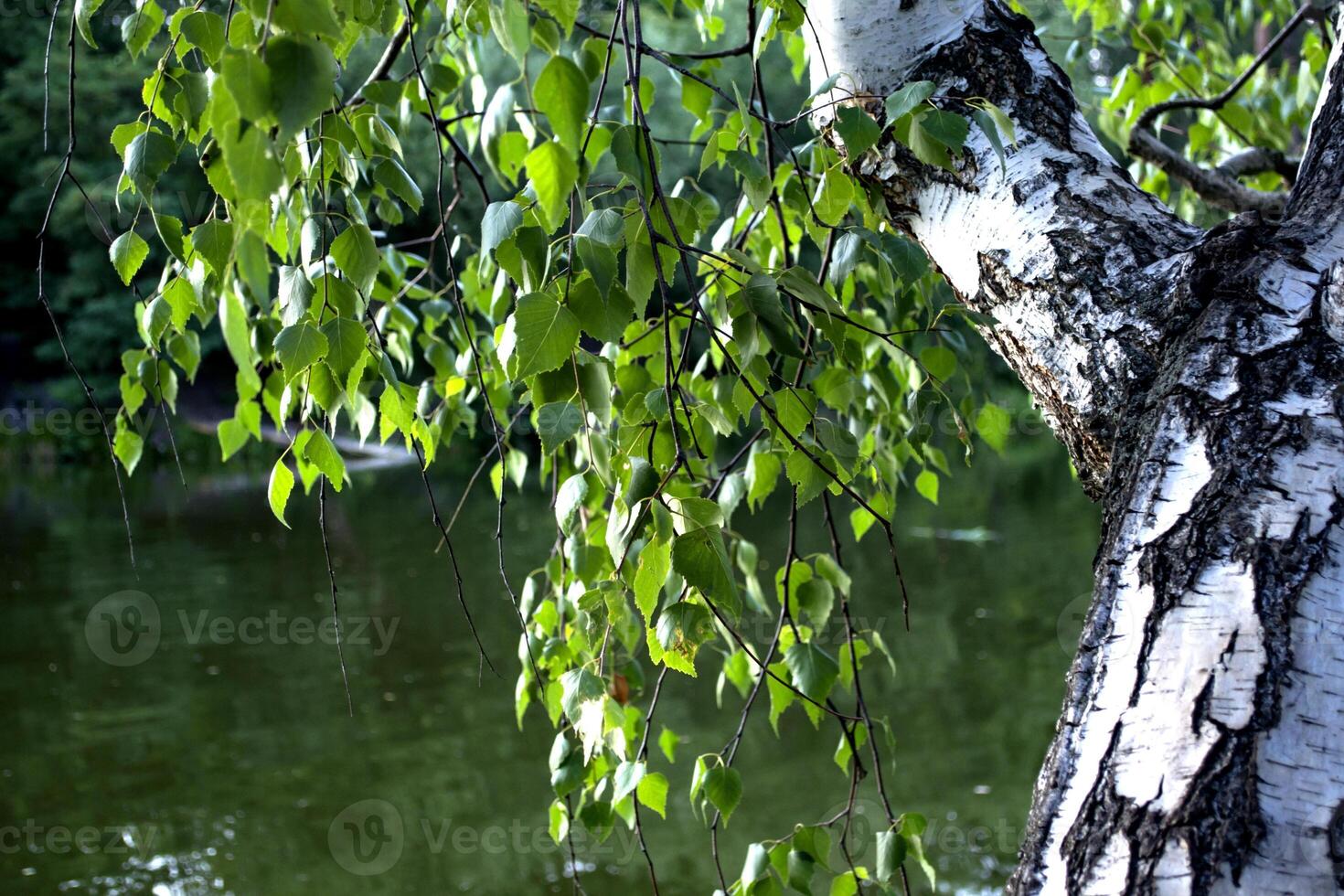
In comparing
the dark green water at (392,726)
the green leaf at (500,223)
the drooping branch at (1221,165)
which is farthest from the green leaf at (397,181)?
the dark green water at (392,726)

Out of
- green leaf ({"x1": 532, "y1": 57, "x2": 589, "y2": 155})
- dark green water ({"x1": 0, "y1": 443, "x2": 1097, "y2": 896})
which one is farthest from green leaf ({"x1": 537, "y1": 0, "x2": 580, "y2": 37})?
dark green water ({"x1": 0, "y1": 443, "x2": 1097, "y2": 896})

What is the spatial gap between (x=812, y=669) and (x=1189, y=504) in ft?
1.63

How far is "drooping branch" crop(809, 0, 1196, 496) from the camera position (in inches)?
36.8

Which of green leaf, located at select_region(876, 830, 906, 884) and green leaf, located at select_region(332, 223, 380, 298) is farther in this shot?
green leaf, located at select_region(876, 830, 906, 884)

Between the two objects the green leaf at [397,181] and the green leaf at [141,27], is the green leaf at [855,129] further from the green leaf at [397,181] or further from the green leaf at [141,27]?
the green leaf at [141,27]

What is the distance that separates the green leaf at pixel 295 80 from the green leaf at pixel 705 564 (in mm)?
328

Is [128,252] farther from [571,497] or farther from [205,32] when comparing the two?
[571,497]

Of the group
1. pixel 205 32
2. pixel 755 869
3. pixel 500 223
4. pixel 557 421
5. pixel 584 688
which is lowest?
pixel 755 869

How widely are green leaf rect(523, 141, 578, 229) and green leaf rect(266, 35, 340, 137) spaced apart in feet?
0.38

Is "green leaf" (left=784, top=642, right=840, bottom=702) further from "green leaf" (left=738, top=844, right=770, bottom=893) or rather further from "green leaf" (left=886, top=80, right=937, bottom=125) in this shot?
"green leaf" (left=886, top=80, right=937, bottom=125)

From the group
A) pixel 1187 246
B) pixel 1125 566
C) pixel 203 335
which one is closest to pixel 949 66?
pixel 1187 246

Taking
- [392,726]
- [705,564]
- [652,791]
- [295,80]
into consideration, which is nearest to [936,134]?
[705,564]

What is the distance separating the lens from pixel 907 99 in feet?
2.90

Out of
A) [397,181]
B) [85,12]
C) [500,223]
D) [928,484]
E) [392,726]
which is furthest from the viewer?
[392,726]
